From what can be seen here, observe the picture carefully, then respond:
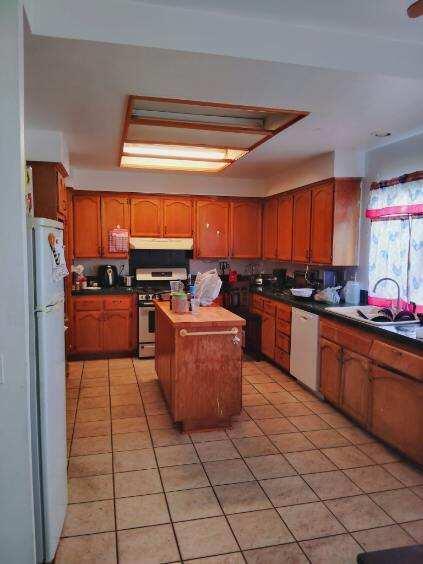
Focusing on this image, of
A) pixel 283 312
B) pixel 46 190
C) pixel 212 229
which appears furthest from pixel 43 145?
pixel 283 312

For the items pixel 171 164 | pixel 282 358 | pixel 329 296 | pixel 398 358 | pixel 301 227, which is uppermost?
pixel 171 164

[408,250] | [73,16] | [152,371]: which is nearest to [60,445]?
[73,16]

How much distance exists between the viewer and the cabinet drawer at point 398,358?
106 inches

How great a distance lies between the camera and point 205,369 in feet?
10.7

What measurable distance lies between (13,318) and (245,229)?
4712 millimetres

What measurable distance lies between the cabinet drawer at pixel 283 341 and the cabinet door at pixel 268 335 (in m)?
0.14

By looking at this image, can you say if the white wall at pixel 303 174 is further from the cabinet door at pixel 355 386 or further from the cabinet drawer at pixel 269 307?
the cabinet door at pixel 355 386

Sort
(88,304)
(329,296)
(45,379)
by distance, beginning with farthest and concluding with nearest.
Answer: (88,304) → (329,296) → (45,379)

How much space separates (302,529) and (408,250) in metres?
2.54

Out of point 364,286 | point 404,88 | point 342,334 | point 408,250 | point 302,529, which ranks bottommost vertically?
point 302,529

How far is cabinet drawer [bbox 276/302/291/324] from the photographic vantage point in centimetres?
460

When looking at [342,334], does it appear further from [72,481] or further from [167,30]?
[167,30]

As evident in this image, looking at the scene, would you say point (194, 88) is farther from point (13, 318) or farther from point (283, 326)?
point (283, 326)

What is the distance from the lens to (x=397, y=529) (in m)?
2.20
